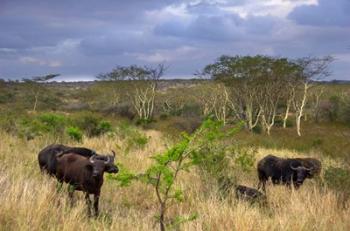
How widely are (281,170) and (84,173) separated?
558 cm

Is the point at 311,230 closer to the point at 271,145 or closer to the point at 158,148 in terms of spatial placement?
the point at 158,148

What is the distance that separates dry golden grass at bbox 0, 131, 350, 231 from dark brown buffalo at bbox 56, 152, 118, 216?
0.70 ft

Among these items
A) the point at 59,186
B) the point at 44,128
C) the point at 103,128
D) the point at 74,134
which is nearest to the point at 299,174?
the point at 59,186

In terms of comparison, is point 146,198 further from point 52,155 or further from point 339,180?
point 339,180

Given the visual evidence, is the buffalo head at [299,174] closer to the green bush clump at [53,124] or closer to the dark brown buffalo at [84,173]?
the dark brown buffalo at [84,173]

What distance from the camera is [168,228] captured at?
6613 millimetres

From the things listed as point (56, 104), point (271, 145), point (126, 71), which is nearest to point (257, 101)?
point (271, 145)

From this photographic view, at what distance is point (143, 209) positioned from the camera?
29.1ft

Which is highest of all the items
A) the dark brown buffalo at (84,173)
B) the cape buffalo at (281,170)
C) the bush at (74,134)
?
the dark brown buffalo at (84,173)

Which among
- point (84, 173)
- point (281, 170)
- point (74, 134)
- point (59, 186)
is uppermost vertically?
point (84, 173)

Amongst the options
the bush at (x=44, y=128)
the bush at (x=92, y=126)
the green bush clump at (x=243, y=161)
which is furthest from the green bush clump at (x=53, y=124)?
the green bush clump at (x=243, y=161)

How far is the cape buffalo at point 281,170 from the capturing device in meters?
11.9

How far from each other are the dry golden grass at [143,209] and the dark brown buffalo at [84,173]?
0.70 feet

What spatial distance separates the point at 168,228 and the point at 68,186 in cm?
283
